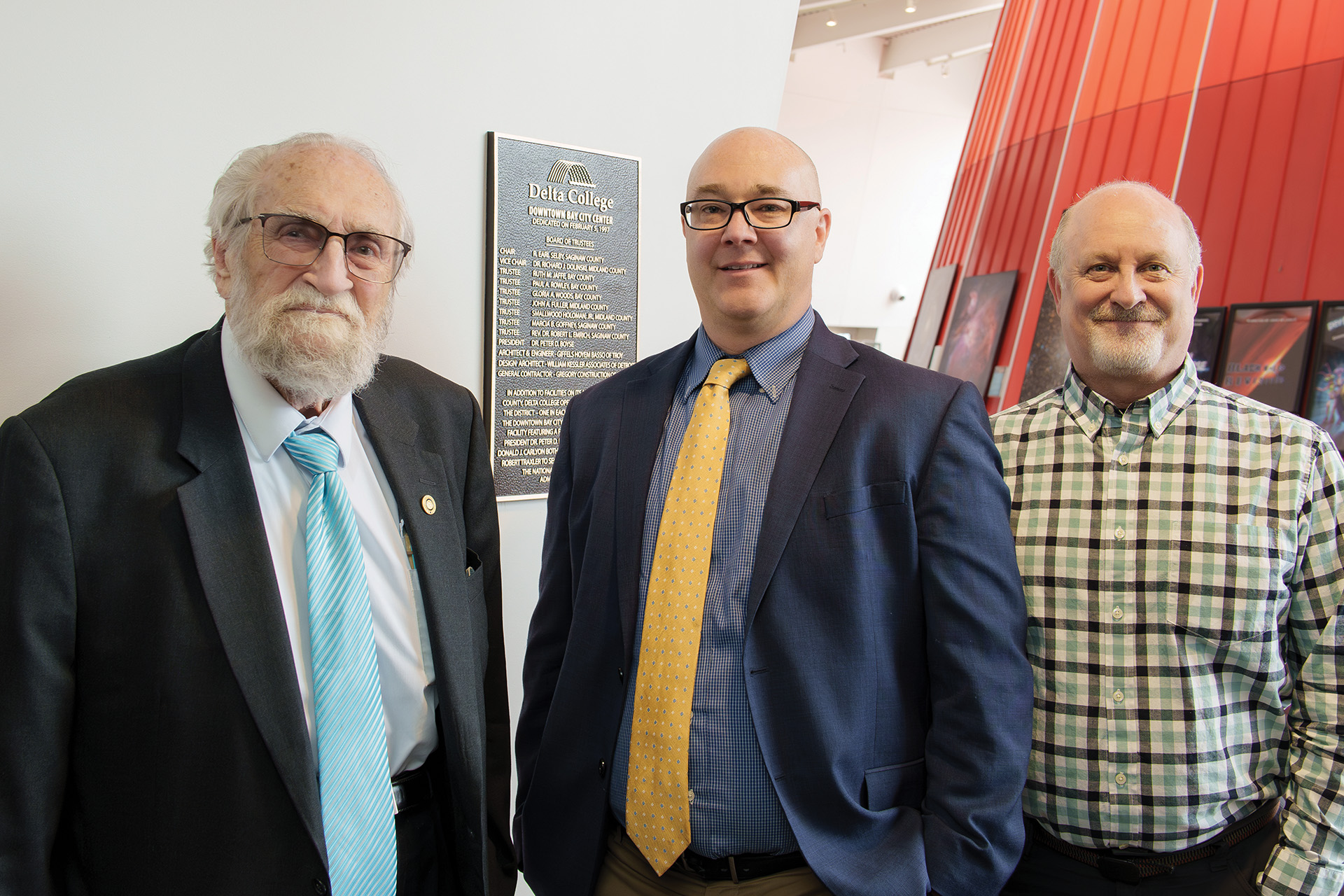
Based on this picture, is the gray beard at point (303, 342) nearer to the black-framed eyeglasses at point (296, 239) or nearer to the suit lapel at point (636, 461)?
the black-framed eyeglasses at point (296, 239)

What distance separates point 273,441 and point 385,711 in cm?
57

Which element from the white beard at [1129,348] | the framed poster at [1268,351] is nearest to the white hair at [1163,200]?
the white beard at [1129,348]

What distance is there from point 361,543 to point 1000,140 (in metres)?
7.90

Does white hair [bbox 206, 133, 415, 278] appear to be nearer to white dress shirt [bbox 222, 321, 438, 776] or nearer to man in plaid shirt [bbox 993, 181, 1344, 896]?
white dress shirt [bbox 222, 321, 438, 776]

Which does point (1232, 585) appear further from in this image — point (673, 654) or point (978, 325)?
point (978, 325)

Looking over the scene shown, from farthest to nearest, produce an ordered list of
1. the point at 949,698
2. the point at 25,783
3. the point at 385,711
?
1. the point at 385,711
2. the point at 949,698
3. the point at 25,783

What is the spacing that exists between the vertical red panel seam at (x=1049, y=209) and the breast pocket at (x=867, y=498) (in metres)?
5.90

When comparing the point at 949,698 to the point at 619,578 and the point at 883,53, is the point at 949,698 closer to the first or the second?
the point at 619,578

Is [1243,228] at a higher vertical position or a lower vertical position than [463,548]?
higher

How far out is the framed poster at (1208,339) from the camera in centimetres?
478

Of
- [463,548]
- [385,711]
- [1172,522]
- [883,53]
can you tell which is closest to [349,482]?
[463,548]

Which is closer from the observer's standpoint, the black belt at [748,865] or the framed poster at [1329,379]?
the black belt at [748,865]

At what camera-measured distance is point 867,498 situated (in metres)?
1.56

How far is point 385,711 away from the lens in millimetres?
1623
